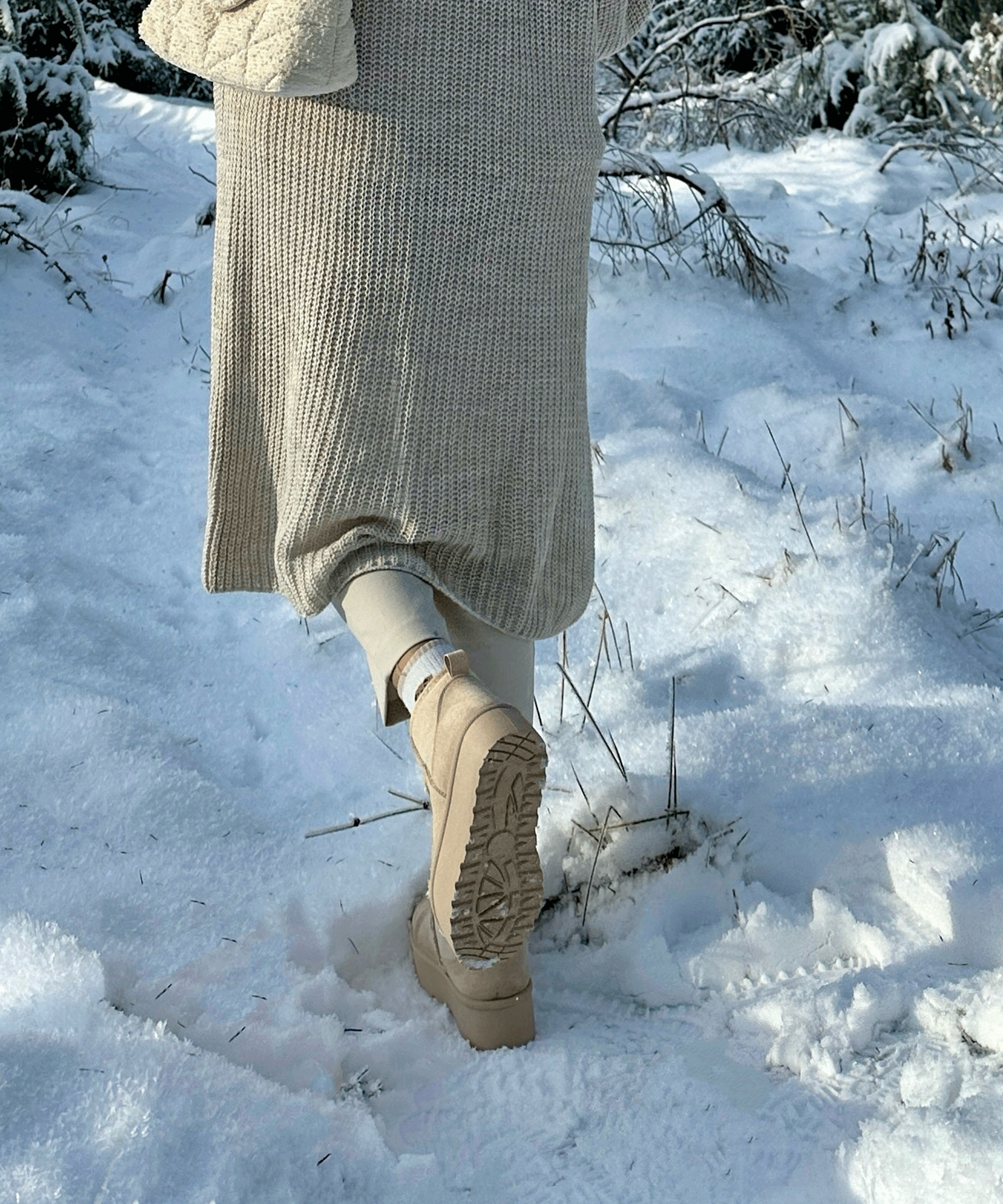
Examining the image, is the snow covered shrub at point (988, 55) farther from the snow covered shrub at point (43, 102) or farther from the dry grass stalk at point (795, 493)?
the snow covered shrub at point (43, 102)

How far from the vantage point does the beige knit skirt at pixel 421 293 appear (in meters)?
1.57

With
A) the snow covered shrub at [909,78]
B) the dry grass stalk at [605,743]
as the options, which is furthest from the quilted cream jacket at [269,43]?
the snow covered shrub at [909,78]

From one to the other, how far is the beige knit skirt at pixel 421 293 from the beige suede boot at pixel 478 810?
0.24 m

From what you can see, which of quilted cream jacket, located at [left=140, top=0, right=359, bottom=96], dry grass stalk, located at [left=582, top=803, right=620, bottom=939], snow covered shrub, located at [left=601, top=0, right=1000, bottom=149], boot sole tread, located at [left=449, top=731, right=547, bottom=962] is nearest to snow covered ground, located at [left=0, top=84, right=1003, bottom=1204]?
dry grass stalk, located at [left=582, top=803, right=620, bottom=939]

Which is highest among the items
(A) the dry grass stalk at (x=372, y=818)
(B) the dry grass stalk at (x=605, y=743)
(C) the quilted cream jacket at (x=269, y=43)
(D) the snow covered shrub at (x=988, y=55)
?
(C) the quilted cream jacket at (x=269, y=43)

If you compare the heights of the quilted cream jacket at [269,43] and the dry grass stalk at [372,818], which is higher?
the quilted cream jacket at [269,43]

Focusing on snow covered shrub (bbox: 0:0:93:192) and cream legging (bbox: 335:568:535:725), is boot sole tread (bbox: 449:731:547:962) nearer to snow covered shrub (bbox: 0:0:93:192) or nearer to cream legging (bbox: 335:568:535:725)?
cream legging (bbox: 335:568:535:725)

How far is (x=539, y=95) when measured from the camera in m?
1.61

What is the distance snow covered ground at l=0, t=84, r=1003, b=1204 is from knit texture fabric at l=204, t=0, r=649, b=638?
1.62 feet

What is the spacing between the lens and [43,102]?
4863 mm

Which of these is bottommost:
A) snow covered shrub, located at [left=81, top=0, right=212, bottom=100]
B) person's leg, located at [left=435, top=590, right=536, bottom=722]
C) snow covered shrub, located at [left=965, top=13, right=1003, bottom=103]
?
snow covered shrub, located at [left=81, top=0, right=212, bottom=100]

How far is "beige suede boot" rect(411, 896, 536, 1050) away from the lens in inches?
65.1

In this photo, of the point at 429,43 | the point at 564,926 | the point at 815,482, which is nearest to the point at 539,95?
the point at 429,43

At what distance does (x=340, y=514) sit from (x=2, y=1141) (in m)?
0.81
